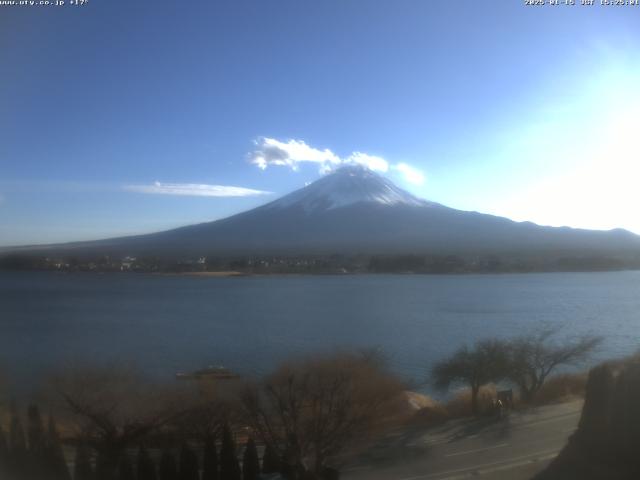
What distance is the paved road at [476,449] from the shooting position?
278 cm

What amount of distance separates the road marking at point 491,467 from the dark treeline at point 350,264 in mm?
9947

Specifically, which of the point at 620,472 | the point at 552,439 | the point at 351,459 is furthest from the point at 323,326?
the point at 620,472

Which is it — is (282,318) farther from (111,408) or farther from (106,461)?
(106,461)

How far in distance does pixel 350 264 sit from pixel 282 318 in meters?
9.77

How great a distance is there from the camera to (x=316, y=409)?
359 centimetres

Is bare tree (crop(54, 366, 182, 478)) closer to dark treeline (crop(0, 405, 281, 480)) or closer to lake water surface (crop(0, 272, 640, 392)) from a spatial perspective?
dark treeline (crop(0, 405, 281, 480))

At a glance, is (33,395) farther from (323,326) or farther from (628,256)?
(628,256)

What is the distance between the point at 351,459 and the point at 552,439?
44.9 inches

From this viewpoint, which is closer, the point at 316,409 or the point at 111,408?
the point at 316,409

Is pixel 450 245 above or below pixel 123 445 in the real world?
above

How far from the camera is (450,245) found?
2266cm

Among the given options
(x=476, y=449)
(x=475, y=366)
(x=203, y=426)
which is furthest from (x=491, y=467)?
(x=475, y=366)

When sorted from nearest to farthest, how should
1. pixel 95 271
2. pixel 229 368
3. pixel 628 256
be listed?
1. pixel 229 368
2. pixel 628 256
3. pixel 95 271

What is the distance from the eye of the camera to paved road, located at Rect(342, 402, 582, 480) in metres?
2.78
